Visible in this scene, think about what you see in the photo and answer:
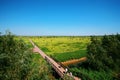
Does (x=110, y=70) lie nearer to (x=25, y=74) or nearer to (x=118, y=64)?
(x=118, y=64)

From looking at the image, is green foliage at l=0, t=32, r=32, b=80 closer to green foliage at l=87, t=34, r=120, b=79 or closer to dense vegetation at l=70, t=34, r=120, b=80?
dense vegetation at l=70, t=34, r=120, b=80

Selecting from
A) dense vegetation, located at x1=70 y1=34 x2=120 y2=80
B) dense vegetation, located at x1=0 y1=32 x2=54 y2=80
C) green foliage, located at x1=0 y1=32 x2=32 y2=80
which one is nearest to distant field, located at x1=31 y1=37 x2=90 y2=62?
dense vegetation, located at x1=70 y1=34 x2=120 y2=80

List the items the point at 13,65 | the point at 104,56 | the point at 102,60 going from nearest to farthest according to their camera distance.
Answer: the point at 13,65 < the point at 102,60 < the point at 104,56

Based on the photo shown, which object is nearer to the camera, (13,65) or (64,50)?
(13,65)

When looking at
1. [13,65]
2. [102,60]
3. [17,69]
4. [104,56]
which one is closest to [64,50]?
[104,56]

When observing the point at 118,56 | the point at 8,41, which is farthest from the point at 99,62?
the point at 8,41

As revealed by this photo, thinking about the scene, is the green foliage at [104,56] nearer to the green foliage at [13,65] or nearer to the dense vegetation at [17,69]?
the dense vegetation at [17,69]

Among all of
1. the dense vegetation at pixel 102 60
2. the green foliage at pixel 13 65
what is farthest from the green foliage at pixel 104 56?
the green foliage at pixel 13 65

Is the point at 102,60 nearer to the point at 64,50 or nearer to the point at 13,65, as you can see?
the point at 13,65

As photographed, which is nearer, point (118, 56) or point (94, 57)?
point (94, 57)

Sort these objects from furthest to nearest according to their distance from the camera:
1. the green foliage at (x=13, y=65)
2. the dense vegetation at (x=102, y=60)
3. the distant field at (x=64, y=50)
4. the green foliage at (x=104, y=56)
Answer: the distant field at (x=64, y=50), the green foliage at (x=104, y=56), the dense vegetation at (x=102, y=60), the green foliage at (x=13, y=65)

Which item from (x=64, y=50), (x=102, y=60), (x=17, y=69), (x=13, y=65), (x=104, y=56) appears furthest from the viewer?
(x=64, y=50)
